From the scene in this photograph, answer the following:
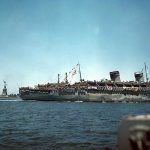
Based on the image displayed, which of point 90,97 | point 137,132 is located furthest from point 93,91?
point 137,132

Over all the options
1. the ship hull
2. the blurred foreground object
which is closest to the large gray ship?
the ship hull

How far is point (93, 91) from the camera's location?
122m

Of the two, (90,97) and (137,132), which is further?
(90,97)

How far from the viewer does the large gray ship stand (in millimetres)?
119062

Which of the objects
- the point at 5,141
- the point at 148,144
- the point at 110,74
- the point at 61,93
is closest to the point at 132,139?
the point at 148,144

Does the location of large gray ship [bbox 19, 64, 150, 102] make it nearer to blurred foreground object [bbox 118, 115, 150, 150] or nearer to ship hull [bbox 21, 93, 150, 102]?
ship hull [bbox 21, 93, 150, 102]

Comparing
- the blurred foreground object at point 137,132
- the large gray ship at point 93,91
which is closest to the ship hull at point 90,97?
the large gray ship at point 93,91

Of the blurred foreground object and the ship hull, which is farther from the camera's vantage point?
the ship hull

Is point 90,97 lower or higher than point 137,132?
higher

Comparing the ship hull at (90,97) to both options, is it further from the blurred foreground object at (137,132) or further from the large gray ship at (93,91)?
the blurred foreground object at (137,132)

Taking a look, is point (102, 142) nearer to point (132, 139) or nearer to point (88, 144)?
point (88, 144)

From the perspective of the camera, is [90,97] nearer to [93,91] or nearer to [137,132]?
[93,91]

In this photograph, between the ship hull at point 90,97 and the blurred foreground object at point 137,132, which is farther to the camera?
the ship hull at point 90,97

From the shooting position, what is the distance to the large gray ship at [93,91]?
119 metres
